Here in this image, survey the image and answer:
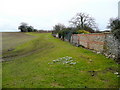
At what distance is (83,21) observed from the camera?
30016 mm

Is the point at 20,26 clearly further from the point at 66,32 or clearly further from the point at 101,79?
the point at 101,79

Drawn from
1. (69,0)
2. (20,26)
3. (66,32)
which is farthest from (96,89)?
(20,26)

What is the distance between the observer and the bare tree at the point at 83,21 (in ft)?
96.1

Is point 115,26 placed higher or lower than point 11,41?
higher

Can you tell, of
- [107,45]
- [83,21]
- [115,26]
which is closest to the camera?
[115,26]

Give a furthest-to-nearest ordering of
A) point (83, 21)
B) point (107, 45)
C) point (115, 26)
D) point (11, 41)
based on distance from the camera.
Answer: point (83, 21)
point (11, 41)
point (107, 45)
point (115, 26)

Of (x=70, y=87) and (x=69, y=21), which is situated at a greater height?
(x=69, y=21)

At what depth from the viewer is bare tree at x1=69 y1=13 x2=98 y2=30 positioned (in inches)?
1154

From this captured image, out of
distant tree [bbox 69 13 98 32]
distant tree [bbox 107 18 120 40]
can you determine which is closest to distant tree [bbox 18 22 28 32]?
distant tree [bbox 69 13 98 32]

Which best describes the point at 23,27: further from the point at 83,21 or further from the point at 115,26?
the point at 115,26

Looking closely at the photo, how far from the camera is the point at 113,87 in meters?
2.97

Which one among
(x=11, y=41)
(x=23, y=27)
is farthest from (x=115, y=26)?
(x=23, y=27)

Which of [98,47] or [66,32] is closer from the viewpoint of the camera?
[98,47]

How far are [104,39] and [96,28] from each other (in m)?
22.9
